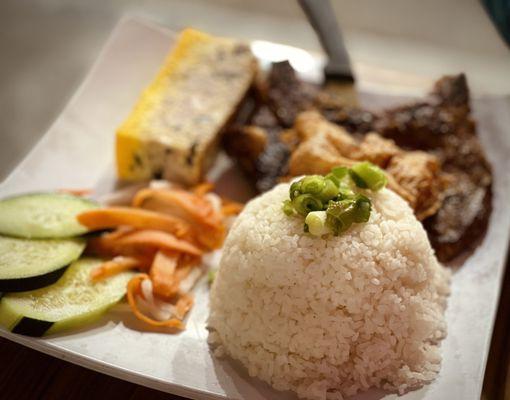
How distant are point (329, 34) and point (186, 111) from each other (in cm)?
110

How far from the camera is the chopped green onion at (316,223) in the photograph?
2650 millimetres

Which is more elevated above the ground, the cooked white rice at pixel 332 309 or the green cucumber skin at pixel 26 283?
the green cucumber skin at pixel 26 283

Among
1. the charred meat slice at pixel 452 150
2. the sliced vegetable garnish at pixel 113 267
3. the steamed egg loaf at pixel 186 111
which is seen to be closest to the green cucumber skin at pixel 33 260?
the sliced vegetable garnish at pixel 113 267

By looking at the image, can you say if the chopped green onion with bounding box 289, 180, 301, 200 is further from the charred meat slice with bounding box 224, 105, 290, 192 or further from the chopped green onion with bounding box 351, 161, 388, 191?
the charred meat slice with bounding box 224, 105, 290, 192

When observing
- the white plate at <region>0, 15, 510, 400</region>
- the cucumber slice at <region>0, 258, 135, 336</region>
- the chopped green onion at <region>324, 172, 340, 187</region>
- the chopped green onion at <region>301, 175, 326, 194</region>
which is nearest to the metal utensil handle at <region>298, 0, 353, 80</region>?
the white plate at <region>0, 15, 510, 400</region>

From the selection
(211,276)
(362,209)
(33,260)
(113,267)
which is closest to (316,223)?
(362,209)

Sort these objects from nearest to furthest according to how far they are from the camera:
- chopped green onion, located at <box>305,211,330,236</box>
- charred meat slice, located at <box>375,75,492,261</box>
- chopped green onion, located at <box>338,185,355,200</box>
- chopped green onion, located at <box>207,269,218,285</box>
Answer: chopped green onion, located at <box>305,211,330,236</box>, chopped green onion, located at <box>338,185,355,200</box>, chopped green onion, located at <box>207,269,218,285</box>, charred meat slice, located at <box>375,75,492,261</box>

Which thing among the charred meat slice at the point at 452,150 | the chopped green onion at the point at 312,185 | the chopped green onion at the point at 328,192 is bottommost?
the charred meat slice at the point at 452,150

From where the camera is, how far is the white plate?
273 centimetres

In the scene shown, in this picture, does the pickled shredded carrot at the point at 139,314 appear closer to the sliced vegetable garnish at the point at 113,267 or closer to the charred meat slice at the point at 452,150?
the sliced vegetable garnish at the point at 113,267

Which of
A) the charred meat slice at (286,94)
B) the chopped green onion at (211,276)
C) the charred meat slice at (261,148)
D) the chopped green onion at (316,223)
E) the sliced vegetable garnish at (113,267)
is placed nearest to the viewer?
the chopped green onion at (316,223)

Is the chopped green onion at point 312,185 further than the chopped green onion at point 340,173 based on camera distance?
No

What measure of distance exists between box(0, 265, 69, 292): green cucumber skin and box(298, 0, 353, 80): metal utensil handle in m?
2.26

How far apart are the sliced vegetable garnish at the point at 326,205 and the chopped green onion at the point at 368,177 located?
11cm
